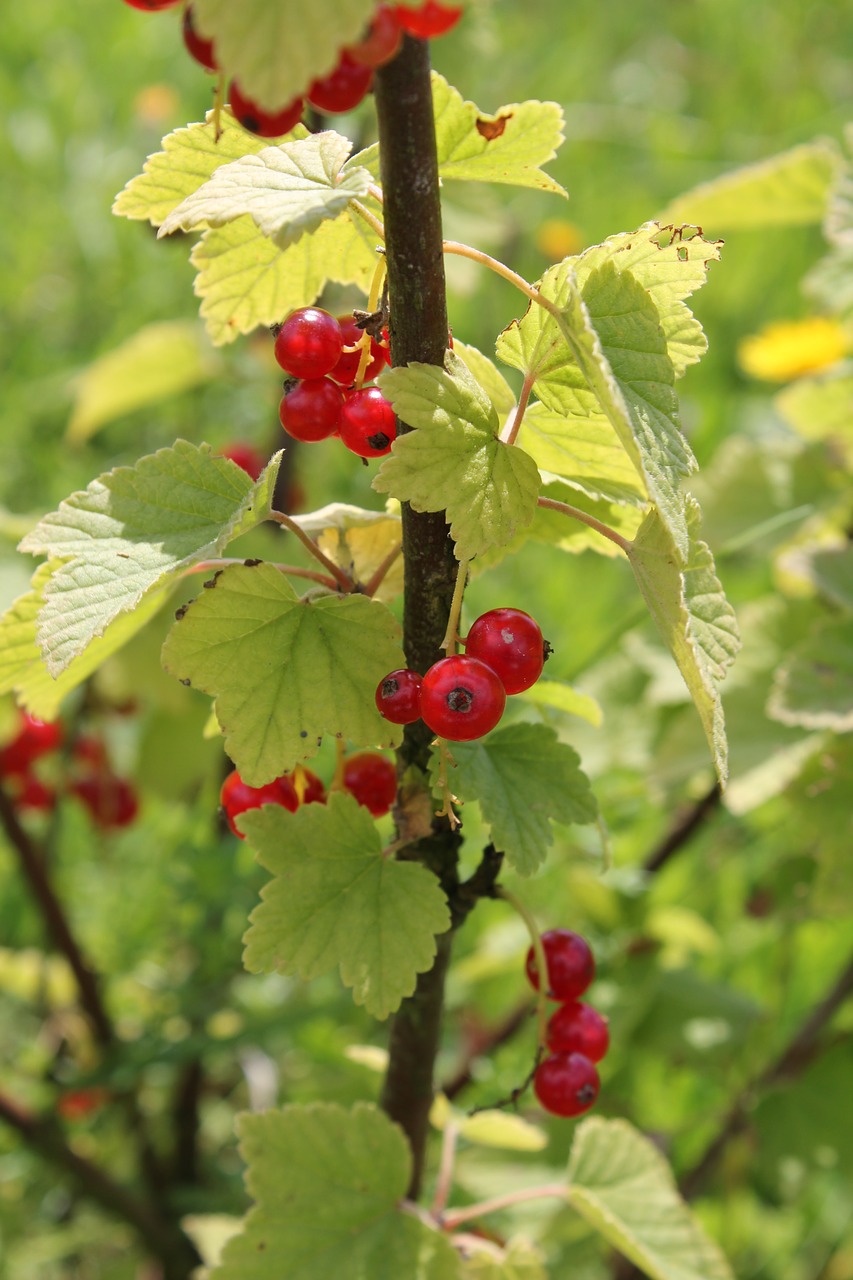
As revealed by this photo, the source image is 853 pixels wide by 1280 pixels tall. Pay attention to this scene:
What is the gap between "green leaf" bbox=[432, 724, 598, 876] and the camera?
94 centimetres

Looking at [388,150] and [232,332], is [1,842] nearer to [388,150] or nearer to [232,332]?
[232,332]

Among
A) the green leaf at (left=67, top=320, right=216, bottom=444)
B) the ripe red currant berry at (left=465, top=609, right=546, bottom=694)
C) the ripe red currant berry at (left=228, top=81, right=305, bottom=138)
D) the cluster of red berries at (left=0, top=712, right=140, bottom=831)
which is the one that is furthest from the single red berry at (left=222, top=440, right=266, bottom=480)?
the ripe red currant berry at (left=228, top=81, right=305, bottom=138)

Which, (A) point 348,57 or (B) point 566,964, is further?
(B) point 566,964

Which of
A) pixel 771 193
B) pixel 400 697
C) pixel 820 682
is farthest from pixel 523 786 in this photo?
pixel 771 193

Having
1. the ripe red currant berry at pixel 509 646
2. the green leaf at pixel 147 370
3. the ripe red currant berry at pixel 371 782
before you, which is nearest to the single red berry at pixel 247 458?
the green leaf at pixel 147 370

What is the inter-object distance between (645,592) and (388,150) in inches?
13.7

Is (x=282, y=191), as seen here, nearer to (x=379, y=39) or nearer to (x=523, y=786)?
(x=379, y=39)

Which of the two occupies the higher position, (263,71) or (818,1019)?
(263,71)

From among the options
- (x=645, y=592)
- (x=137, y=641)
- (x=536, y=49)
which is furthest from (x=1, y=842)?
(x=536, y=49)

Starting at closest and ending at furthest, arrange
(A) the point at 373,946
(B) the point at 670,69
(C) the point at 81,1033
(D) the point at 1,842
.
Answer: (A) the point at 373,946
(C) the point at 81,1033
(D) the point at 1,842
(B) the point at 670,69

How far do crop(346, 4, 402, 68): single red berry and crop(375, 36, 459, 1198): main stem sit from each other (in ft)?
0.32

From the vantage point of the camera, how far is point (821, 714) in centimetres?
158

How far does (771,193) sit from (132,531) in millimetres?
1469

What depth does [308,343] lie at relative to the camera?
3.05 feet
